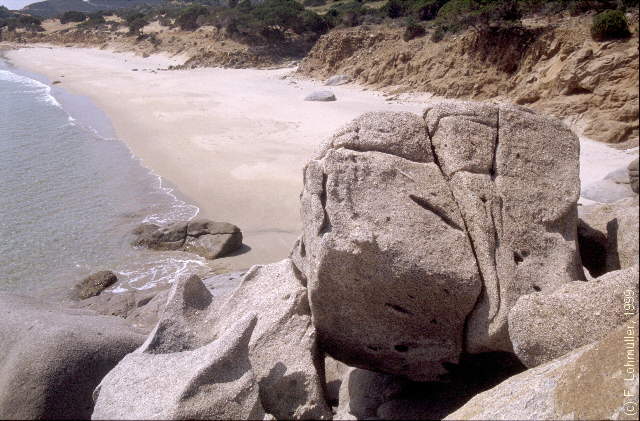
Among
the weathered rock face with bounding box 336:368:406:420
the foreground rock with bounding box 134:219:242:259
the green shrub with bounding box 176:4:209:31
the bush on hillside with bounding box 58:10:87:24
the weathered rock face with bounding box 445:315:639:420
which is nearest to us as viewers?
the weathered rock face with bounding box 445:315:639:420

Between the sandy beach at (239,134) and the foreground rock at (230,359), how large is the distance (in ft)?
7.21

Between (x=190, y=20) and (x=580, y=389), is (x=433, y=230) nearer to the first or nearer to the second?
(x=580, y=389)

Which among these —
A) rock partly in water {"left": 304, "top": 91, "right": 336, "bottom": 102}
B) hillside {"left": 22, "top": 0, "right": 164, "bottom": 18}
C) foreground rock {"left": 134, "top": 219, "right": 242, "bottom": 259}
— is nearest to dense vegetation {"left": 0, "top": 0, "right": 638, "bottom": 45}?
rock partly in water {"left": 304, "top": 91, "right": 336, "bottom": 102}

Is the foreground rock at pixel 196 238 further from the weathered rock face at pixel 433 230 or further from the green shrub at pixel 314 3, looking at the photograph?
the green shrub at pixel 314 3

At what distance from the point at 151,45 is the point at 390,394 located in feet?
171

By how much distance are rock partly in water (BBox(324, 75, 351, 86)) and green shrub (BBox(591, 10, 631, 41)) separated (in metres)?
12.6

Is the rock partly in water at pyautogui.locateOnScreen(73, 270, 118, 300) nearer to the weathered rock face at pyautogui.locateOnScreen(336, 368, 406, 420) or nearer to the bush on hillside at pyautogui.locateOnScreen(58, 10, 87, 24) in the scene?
the weathered rock face at pyautogui.locateOnScreen(336, 368, 406, 420)

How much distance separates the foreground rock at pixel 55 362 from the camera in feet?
12.4

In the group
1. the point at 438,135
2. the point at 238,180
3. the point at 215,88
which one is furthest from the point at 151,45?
the point at 438,135

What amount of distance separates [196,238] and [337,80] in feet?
56.3

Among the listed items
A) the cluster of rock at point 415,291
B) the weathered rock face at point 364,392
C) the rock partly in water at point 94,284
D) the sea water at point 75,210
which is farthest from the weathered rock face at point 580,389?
the rock partly in water at point 94,284

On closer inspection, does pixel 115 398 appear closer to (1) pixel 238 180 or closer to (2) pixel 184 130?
(1) pixel 238 180

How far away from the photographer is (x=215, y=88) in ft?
89.9

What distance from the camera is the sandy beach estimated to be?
11.2 metres
